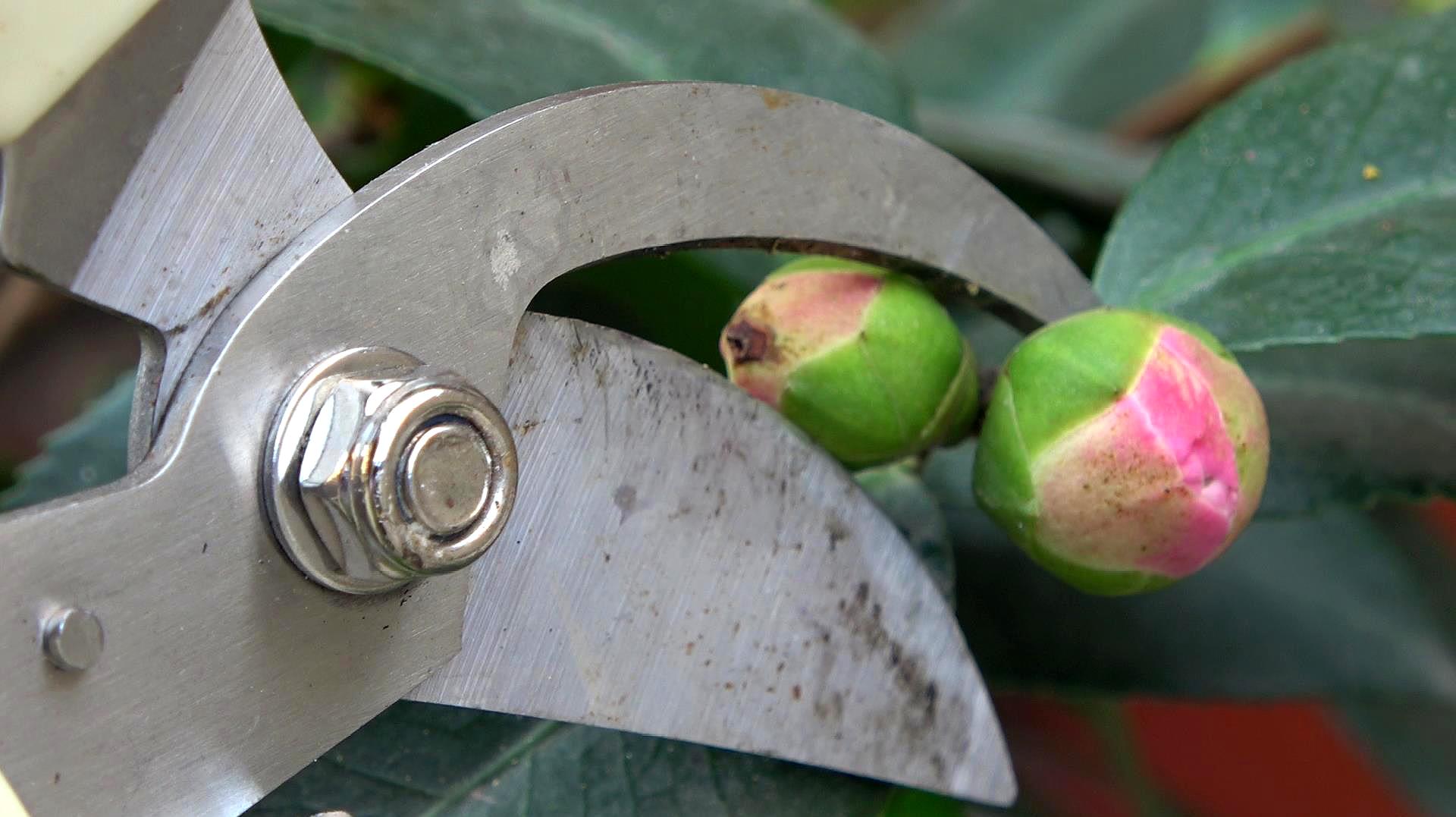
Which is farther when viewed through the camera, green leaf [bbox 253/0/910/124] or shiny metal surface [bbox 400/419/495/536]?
green leaf [bbox 253/0/910/124]

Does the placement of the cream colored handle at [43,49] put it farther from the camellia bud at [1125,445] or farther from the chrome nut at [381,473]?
the camellia bud at [1125,445]

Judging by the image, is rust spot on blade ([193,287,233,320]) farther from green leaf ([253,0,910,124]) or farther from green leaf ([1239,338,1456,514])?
green leaf ([1239,338,1456,514])

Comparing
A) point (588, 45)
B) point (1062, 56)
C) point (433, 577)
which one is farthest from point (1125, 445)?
point (1062, 56)

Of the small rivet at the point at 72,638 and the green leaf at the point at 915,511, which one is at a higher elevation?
the small rivet at the point at 72,638

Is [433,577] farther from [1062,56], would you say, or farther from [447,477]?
[1062,56]

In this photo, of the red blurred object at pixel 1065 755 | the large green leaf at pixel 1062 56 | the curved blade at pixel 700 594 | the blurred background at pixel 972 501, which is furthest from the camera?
the red blurred object at pixel 1065 755

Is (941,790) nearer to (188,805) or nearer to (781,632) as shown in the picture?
(781,632)

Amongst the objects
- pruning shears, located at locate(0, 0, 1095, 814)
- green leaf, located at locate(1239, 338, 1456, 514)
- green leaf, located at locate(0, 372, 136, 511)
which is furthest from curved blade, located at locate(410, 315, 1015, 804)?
green leaf, located at locate(0, 372, 136, 511)

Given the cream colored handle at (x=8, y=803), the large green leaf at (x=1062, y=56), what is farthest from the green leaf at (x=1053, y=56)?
the cream colored handle at (x=8, y=803)

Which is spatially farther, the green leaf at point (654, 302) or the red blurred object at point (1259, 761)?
the red blurred object at point (1259, 761)
